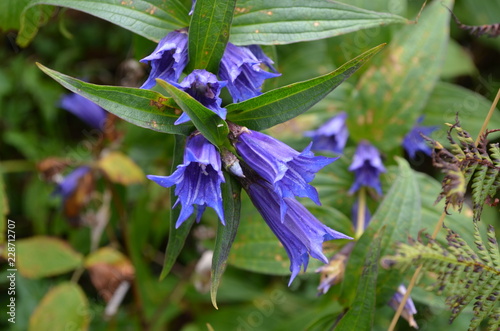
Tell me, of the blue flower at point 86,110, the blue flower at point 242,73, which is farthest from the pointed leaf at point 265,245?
the blue flower at point 86,110

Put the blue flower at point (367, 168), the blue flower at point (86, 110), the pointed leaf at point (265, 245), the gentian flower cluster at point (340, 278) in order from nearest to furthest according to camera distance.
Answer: the gentian flower cluster at point (340, 278) < the pointed leaf at point (265, 245) < the blue flower at point (367, 168) < the blue flower at point (86, 110)

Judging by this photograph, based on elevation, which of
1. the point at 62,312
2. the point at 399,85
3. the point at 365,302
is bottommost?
the point at 62,312

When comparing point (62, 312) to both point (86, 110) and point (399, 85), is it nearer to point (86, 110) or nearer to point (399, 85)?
point (86, 110)

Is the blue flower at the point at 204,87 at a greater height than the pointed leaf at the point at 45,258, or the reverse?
the blue flower at the point at 204,87

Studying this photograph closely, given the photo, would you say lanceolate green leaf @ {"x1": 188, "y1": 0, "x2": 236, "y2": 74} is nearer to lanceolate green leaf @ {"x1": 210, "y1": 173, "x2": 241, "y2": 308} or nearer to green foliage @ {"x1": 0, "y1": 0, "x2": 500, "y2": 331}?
green foliage @ {"x1": 0, "y1": 0, "x2": 500, "y2": 331}

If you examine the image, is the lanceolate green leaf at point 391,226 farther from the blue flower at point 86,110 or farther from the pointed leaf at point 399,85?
the blue flower at point 86,110

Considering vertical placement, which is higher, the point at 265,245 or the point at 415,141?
the point at 415,141

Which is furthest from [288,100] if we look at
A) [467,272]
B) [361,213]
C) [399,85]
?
[399,85]
